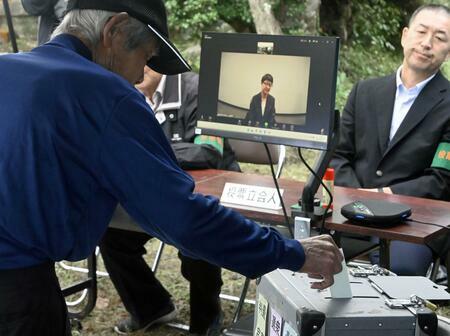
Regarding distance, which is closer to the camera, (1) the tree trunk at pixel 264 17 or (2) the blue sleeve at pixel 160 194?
(2) the blue sleeve at pixel 160 194

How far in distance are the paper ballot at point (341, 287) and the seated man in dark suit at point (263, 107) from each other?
0.80 meters

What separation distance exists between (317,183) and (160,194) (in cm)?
103

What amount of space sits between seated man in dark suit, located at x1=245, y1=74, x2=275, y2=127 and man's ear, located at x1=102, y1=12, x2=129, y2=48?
862 mm

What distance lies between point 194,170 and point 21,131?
69.6 inches

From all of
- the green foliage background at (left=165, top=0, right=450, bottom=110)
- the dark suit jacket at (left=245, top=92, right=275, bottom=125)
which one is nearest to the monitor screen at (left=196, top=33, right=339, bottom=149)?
the dark suit jacket at (left=245, top=92, right=275, bottom=125)

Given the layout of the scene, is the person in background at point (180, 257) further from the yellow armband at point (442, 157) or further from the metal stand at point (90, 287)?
the yellow armband at point (442, 157)

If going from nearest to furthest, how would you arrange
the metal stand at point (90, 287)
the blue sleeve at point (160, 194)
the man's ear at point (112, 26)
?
the blue sleeve at point (160, 194)
the man's ear at point (112, 26)
the metal stand at point (90, 287)

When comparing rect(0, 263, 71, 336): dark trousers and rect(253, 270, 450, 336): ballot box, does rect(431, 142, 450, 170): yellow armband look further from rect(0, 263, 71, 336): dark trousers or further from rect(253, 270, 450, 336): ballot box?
rect(0, 263, 71, 336): dark trousers

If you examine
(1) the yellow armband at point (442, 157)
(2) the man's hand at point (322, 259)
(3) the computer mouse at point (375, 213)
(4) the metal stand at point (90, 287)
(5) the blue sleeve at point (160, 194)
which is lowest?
(4) the metal stand at point (90, 287)

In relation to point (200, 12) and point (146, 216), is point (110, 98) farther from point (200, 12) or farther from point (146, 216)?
point (200, 12)

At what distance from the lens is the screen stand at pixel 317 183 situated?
91.6 inches

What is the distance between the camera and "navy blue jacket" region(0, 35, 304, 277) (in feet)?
4.80

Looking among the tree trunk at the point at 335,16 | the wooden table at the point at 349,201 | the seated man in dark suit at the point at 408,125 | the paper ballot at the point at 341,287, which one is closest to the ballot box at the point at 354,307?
the paper ballot at the point at 341,287

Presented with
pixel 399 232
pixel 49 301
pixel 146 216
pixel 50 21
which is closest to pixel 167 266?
pixel 50 21
